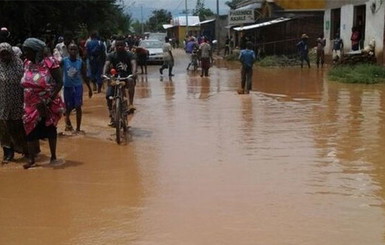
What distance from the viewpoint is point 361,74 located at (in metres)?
18.5

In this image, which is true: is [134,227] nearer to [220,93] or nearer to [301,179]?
[301,179]

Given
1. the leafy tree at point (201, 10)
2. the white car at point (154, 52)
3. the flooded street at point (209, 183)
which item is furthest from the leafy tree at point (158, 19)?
the flooded street at point (209, 183)

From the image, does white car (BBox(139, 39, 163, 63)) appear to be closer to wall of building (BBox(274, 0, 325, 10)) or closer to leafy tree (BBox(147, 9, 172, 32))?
wall of building (BBox(274, 0, 325, 10))

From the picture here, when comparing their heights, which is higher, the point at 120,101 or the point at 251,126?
the point at 120,101

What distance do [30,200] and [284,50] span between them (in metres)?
29.0

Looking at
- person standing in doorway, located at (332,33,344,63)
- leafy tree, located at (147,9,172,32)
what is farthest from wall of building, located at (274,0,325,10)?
leafy tree, located at (147,9,172,32)

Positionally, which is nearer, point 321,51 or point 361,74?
point 361,74

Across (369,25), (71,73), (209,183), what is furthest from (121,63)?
(369,25)

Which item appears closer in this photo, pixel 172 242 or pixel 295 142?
pixel 172 242

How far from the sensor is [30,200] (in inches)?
233

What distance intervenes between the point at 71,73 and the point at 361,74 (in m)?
11.9

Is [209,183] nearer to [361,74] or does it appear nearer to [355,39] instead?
[361,74]

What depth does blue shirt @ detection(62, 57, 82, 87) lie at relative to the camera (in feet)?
30.8

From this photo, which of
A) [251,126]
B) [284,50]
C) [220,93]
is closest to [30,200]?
[251,126]
